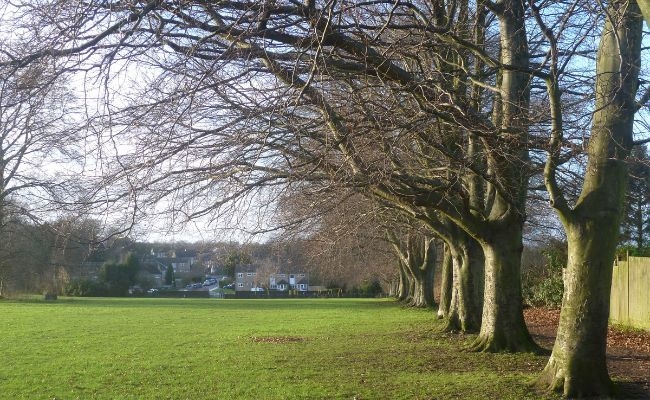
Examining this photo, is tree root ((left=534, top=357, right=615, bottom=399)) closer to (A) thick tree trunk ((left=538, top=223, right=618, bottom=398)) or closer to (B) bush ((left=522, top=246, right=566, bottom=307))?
(A) thick tree trunk ((left=538, top=223, right=618, bottom=398))

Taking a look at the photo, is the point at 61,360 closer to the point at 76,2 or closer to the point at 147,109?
the point at 147,109

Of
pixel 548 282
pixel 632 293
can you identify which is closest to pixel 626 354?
pixel 632 293

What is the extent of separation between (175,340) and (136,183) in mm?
11138

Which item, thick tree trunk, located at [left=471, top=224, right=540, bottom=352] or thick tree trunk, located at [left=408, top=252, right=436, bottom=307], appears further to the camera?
thick tree trunk, located at [left=408, top=252, right=436, bottom=307]

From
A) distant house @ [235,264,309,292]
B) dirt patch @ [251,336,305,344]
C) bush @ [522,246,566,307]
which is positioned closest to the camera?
dirt patch @ [251,336,305,344]

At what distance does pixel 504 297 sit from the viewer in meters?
14.0

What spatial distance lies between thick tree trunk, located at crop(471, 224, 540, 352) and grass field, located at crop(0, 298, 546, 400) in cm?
51

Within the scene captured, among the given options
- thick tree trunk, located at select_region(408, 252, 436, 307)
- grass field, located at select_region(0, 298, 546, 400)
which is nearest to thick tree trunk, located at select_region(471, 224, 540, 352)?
grass field, located at select_region(0, 298, 546, 400)

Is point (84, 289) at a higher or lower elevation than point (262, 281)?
lower

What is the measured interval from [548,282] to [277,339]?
1532 cm

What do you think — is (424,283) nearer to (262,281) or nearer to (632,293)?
(632,293)

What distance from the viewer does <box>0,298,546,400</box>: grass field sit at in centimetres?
1032

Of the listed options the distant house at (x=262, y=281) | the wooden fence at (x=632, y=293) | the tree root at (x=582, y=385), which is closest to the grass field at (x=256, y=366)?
the tree root at (x=582, y=385)

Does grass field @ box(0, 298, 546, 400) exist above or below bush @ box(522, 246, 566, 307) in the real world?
below
